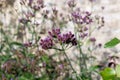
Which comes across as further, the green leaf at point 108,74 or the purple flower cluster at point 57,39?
the purple flower cluster at point 57,39

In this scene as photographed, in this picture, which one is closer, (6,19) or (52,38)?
(52,38)

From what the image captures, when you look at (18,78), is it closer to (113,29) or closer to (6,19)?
(113,29)

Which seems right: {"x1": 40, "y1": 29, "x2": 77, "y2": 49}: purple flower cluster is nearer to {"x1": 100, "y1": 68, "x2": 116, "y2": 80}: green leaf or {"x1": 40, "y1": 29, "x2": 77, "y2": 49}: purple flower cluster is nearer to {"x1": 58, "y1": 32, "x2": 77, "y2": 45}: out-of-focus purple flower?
{"x1": 58, "y1": 32, "x2": 77, "y2": 45}: out-of-focus purple flower

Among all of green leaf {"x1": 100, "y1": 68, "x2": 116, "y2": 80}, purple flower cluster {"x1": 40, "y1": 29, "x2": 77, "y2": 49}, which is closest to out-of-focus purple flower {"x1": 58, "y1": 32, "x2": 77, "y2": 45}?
purple flower cluster {"x1": 40, "y1": 29, "x2": 77, "y2": 49}

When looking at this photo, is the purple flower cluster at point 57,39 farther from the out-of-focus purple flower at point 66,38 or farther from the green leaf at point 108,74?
the green leaf at point 108,74

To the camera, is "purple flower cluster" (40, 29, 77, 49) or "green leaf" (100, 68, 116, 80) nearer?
"green leaf" (100, 68, 116, 80)

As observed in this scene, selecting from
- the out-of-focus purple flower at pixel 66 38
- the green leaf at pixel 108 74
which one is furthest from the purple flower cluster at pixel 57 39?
the green leaf at pixel 108 74

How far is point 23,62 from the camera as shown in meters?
3.22

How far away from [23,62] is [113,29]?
4.12ft

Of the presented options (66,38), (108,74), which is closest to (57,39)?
(66,38)

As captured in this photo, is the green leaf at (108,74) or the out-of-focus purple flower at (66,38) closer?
the green leaf at (108,74)

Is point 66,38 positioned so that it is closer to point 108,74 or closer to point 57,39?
point 57,39

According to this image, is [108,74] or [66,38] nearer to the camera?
[108,74]

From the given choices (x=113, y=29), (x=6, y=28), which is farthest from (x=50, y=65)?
(x=6, y=28)
